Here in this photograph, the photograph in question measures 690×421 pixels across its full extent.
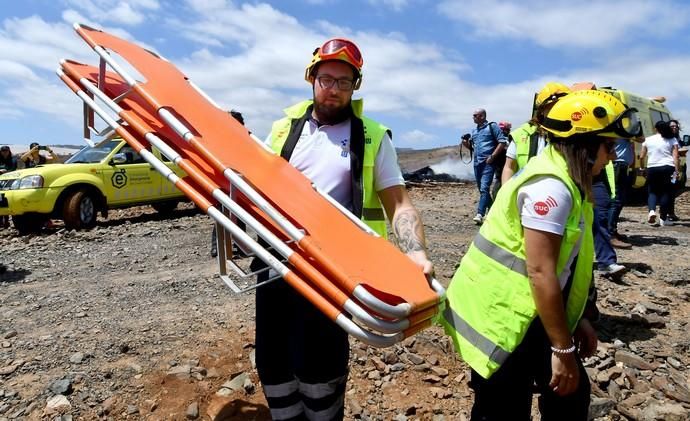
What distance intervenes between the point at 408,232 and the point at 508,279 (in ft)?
1.54

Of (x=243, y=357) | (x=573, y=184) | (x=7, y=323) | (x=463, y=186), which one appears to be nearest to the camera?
(x=573, y=184)

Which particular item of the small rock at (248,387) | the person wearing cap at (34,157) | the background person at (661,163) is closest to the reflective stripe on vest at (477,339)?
the small rock at (248,387)

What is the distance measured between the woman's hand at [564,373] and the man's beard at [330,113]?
4.25 ft

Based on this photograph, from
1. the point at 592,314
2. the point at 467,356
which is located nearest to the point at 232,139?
the point at 467,356

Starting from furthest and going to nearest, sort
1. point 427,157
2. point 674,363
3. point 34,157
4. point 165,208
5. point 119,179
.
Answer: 1. point 427,157
2. point 34,157
3. point 165,208
4. point 119,179
5. point 674,363

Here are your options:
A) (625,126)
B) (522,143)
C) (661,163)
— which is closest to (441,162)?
(661,163)

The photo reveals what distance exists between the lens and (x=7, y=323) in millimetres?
4352

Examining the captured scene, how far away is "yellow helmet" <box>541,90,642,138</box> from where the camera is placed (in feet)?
5.96

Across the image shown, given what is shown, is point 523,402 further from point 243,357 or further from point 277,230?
point 243,357

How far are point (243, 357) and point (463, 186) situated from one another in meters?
15.3

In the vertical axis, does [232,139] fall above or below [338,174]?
above

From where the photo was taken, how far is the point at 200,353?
3.61 metres

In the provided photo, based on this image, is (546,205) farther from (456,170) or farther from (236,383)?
(456,170)

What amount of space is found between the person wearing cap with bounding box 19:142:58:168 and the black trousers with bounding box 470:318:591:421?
1333cm
